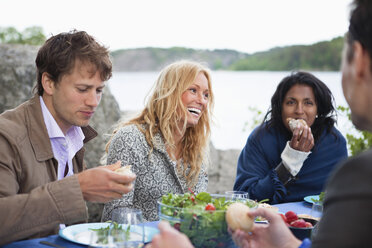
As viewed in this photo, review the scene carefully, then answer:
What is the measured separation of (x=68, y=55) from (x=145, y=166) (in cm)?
93

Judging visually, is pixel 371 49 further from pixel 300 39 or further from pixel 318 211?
pixel 300 39

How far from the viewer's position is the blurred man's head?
3.41 ft

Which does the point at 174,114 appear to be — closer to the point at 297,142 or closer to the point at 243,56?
the point at 297,142

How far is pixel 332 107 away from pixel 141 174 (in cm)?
169

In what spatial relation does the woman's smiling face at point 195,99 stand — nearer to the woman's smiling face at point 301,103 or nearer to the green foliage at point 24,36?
the woman's smiling face at point 301,103

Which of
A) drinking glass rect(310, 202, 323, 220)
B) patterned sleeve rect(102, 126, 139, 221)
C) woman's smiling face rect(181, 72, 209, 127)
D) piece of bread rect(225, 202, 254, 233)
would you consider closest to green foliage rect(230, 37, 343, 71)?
woman's smiling face rect(181, 72, 209, 127)

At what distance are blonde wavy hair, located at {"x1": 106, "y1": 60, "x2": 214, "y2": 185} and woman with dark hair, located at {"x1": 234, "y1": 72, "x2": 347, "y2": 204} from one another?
0.48 meters

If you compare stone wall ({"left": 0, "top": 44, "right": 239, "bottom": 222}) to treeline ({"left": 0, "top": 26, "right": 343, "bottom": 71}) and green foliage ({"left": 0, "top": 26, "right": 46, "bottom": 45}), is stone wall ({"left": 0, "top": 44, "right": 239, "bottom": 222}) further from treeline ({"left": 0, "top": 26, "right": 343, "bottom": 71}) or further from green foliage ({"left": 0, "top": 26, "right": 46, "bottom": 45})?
green foliage ({"left": 0, "top": 26, "right": 46, "bottom": 45})

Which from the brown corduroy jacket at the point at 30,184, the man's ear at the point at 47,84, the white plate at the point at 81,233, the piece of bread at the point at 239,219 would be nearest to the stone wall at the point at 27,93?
the man's ear at the point at 47,84

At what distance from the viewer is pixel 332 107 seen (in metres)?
3.42

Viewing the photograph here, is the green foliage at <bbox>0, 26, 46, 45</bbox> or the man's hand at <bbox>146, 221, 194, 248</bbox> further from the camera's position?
the green foliage at <bbox>0, 26, 46, 45</bbox>

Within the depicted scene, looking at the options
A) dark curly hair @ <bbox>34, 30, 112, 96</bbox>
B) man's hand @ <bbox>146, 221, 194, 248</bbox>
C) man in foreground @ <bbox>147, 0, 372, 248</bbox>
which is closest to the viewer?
man in foreground @ <bbox>147, 0, 372, 248</bbox>

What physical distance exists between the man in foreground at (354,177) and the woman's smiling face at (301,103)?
2.18 meters

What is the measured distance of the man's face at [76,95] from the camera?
2.12 metres
